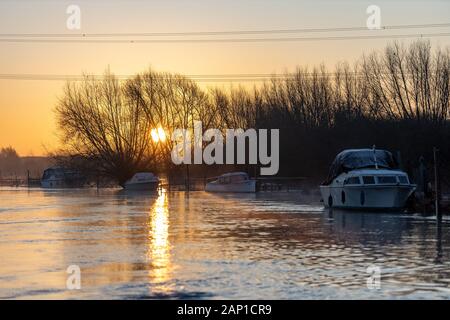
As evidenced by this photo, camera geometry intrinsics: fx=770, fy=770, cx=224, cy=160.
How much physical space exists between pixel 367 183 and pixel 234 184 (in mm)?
41427

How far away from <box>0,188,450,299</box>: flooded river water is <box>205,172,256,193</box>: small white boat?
4508 cm

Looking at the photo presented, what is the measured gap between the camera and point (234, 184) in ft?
250

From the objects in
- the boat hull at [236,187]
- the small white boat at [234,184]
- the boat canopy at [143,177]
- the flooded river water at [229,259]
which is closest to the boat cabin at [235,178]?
the small white boat at [234,184]

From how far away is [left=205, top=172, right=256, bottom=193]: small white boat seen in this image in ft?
243

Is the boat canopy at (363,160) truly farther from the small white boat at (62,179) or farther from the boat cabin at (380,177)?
the small white boat at (62,179)

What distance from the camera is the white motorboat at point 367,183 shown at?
34.6 m

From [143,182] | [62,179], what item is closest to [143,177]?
[143,182]

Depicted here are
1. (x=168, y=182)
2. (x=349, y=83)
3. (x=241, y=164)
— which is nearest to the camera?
(x=349, y=83)

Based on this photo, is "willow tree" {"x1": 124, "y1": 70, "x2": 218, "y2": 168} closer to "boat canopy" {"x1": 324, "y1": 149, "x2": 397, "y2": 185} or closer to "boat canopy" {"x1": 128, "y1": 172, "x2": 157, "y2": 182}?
"boat canopy" {"x1": 128, "y1": 172, "x2": 157, "y2": 182}

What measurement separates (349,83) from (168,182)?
27.1m

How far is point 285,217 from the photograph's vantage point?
31.4 m
